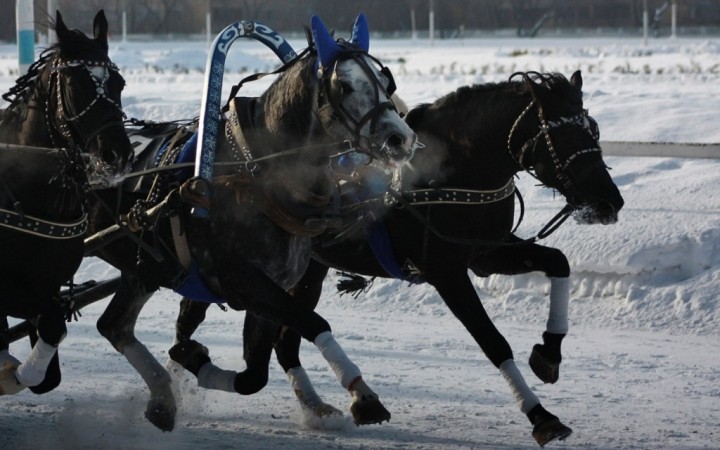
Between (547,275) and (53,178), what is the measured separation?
2.50 meters

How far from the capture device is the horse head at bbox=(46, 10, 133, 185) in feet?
19.3

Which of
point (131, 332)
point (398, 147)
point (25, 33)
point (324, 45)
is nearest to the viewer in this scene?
point (398, 147)

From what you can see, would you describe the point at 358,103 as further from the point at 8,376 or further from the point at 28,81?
the point at 8,376

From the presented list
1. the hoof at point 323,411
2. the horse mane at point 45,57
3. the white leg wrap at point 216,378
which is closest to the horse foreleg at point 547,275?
the hoof at point 323,411

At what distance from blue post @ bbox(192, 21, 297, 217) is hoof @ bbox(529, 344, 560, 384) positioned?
186 centimetres

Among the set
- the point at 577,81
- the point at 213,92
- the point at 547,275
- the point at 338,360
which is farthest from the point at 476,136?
the point at 338,360

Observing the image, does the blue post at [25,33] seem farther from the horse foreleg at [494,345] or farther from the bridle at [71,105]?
the horse foreleg at [494,345]

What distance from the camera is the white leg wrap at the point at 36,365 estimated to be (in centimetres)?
592

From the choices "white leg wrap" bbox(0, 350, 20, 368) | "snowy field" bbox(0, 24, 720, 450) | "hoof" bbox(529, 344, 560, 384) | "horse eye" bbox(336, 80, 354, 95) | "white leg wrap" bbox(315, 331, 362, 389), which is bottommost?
"snowy field" bbox(0, 24, 720, 450)

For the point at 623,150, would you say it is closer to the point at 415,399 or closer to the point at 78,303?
the point at 415,399

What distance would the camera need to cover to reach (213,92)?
20.0 ft

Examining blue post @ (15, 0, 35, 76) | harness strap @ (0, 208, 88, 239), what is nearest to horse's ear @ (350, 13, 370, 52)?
harness strap @ (0, 208, 88, 239)

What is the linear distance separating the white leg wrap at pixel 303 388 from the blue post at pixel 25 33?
5794 mm

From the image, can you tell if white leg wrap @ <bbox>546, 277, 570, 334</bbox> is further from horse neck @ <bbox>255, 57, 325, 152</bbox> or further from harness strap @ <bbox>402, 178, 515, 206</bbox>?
horse neck @ <bbox>255, 57, 325, 152</bbox>
